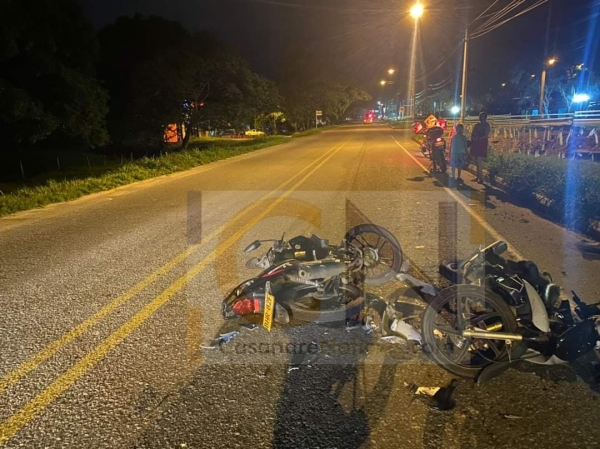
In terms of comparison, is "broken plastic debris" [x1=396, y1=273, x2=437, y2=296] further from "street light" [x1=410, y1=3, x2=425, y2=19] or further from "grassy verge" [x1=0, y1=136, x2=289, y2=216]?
"street light" [x1=410, y1=3, x2=425, y2=19]

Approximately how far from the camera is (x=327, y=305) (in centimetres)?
411

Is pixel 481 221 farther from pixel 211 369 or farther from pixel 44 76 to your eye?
pixel 44 76

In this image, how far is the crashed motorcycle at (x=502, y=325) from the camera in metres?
3.21

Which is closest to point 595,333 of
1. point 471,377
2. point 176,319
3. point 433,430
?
point 471,377

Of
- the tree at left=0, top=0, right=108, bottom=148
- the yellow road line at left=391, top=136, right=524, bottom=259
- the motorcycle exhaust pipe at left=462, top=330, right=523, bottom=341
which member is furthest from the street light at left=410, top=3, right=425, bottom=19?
the motorcycle exhaust pipe at left=462, top=330, right=523, bottom=341

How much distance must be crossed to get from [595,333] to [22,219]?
10390 millimetres

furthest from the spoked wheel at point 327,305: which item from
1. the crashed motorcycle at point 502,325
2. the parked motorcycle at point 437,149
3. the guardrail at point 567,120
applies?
the guardrail at point 567,120

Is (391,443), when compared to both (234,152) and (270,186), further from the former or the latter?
(234,152)

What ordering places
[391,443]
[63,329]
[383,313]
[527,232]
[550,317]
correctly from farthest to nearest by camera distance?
[527,232]
[63,329]
[383,313]
[550,317]
[391,443]

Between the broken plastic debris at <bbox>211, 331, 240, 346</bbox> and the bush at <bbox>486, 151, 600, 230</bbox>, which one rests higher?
the bush at <bbox>486, 151, 600, 230</bbox>

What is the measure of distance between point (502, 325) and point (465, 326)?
26 cm

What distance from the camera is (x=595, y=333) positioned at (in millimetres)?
3154

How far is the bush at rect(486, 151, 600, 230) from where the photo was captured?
7.97m

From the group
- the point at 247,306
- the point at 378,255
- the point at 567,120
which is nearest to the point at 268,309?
the point at 247,306
